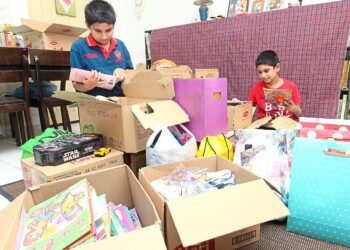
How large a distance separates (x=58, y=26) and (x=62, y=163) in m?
1.81

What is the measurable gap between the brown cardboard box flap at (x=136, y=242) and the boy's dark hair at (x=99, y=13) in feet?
3.92

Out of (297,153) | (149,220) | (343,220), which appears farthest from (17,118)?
(343,220)

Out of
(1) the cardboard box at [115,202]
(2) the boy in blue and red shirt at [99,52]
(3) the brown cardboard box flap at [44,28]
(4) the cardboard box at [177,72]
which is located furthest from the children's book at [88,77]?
(3) the brown cardboard box flap at [44,28]

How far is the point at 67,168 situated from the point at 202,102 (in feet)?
2.33

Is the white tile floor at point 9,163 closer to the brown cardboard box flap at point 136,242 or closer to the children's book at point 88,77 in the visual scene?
the children's book at point 88,77

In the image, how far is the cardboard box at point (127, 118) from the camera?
1.17 metres

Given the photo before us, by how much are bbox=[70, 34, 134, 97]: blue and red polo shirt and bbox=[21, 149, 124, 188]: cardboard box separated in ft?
1.84

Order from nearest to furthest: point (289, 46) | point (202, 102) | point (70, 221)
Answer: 1. point (70, 221)
2. point (202, 102)
3. point (289, 46)

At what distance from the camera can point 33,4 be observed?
291 cm

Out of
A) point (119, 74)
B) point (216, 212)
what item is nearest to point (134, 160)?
point (119, 74)

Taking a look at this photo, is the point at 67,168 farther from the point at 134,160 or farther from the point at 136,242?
the point at 136,242

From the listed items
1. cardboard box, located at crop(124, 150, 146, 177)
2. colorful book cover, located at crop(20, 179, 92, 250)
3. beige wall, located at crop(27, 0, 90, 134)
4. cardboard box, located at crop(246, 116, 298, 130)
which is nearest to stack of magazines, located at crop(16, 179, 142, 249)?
colorful book cover, located at crop(20, 179, 92, 250)

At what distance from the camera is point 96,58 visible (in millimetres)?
1547

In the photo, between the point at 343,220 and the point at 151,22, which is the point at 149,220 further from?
the point at 151,22
